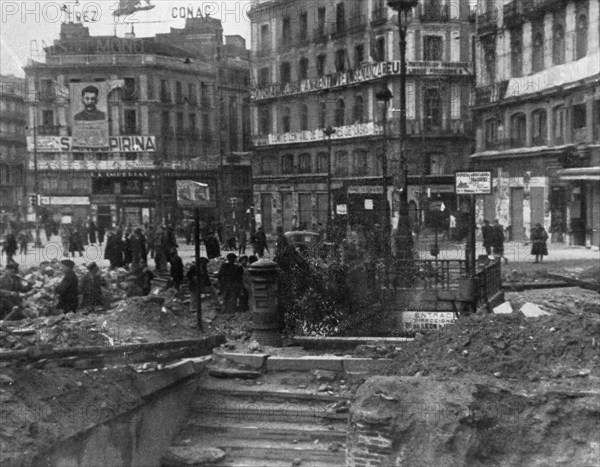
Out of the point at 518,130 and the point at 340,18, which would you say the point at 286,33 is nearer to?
Answer: the point at 340,18

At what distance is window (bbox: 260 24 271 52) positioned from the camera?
1766 cm

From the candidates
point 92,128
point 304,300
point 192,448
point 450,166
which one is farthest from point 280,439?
point 450,166

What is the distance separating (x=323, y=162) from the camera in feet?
69.8

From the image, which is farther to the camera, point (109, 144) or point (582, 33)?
point (109, 144)

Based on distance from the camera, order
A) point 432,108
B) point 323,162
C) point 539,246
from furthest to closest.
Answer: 1. point 432,108
2. point 323,162
3. point 539,246

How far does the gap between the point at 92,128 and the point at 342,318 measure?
9.33 metres

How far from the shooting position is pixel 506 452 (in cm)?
684

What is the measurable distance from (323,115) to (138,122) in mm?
5211

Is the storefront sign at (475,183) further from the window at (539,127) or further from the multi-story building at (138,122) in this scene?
the window at (539,127)

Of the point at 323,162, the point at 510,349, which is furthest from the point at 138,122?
the point at 510,349

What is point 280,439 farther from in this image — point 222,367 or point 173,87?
point 173,87

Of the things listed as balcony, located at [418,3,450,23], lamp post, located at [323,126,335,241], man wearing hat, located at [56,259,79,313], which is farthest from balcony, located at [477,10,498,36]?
man wearing hat, located at [56,259,79,313]

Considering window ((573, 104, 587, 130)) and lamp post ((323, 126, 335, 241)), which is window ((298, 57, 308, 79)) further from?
window ((573, 104, 587, 130))

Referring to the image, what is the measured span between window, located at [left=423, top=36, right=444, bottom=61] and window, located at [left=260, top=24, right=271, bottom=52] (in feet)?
20.1
